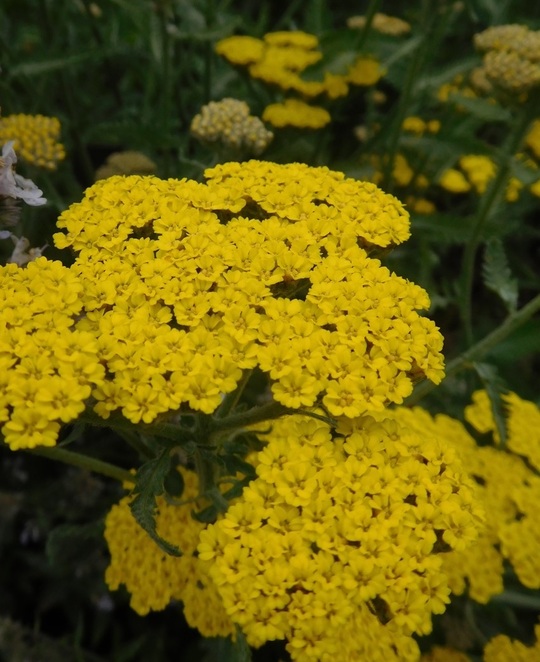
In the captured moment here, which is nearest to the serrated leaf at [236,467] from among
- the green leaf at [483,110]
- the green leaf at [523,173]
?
the green leaf at [523,173]

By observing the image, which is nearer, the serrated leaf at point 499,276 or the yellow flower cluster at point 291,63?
the serrated leaf at point 499,276

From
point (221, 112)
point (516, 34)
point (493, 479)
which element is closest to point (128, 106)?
point (221, 112)

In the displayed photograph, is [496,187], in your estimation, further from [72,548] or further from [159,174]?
[72,548]

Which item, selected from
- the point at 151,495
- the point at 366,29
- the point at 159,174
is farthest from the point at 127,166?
the point at 151,495

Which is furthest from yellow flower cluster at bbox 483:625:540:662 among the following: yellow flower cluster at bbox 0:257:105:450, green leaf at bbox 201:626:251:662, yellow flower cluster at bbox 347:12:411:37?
yellow flower cluster at bbox 347:12:411:37

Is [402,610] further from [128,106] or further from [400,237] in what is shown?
[128,106]

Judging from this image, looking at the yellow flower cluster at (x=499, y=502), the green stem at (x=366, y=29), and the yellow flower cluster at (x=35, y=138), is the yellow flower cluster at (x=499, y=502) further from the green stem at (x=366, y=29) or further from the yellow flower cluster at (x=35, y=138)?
the yellow flower cluster at (x=35, y=138)

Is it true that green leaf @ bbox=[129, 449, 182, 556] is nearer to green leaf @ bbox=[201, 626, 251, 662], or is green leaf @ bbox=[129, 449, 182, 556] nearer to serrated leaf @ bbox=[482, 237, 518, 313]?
green leaf @ bbox=[201, 626, 251, 662]
